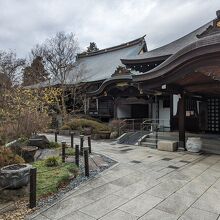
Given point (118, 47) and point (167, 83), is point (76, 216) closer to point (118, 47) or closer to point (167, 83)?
point (167, 83)

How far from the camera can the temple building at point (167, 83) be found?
29.0 feet

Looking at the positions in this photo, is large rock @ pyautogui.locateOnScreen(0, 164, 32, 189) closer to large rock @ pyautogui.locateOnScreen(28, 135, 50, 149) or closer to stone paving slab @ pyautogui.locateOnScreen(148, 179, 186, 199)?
stone paving slab @ pyautogui.locateOnScreen(148, 179, 186, 199)

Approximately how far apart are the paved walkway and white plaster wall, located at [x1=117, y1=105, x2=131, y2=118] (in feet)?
37.7

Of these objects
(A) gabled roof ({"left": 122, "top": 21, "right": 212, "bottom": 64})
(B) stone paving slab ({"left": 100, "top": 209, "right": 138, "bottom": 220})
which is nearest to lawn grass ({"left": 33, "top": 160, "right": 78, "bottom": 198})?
(B) stone paving slab ({"left": 100, "top": 209, "right": 138, "bottom": 220})

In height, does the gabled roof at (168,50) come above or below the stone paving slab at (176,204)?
above

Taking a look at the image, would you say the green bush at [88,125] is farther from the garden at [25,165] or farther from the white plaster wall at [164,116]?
the white plaster wall at [164,116]

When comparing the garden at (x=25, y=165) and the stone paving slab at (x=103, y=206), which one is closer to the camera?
the stone paving slab at (x=103, y=206)

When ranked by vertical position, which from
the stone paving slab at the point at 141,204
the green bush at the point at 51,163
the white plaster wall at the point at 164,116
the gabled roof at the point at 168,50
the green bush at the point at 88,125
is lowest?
the stone paving slab at the point at 141,204

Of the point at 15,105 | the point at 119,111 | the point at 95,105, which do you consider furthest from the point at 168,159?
the point at 95,105

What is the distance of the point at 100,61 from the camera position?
30.6 metres

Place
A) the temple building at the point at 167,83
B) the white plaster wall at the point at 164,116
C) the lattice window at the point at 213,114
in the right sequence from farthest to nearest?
the white plaster wall at the point at 164,116, the lattice window at the point at 213,114, the temple building at the point at 167,83

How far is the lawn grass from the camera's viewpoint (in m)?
5.80

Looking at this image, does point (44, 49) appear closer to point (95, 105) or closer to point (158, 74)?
point (95, 105)

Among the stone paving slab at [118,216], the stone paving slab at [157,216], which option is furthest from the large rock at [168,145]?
the stone paving slab at [118,216]
